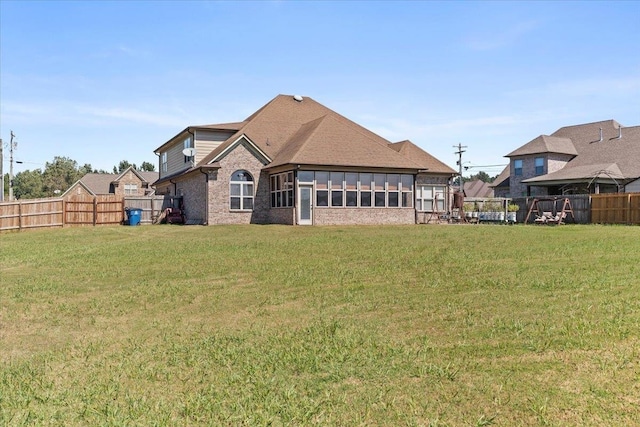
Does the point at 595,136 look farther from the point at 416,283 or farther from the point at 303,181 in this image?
the point at 416,283

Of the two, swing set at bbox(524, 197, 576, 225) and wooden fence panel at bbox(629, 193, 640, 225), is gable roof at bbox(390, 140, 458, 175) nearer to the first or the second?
swing set at bbox(524, 197, 576, 225)

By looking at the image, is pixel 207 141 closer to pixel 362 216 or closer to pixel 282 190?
pixel 282 190

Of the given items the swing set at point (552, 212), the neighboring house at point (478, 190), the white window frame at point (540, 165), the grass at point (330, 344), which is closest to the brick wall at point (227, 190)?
the swing set at point (552, 212)

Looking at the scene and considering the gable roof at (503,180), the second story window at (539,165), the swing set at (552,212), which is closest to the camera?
the swing set at (552,212)

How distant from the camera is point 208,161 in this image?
29734 mm

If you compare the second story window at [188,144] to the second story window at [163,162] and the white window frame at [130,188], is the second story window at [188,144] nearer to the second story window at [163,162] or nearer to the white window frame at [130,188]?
the second story window at [163,162]

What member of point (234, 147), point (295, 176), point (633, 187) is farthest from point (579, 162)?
point (234, 147)

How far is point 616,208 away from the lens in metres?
28.6

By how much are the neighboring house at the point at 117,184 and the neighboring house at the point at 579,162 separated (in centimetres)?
4346

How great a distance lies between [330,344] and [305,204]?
21.7 meters

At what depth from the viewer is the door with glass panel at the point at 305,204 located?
27.3 metres

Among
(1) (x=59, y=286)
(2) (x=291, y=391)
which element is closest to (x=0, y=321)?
(1) (x=59, y=286)

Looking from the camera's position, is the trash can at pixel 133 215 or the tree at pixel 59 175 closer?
the trash can at pixel 133 215

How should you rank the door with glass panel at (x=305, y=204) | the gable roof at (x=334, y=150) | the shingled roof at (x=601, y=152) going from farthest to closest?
the shingled roof at (x=601, y=152) < the gable roof at (x=334, y=150) < the door with glass panel at (x=305, y=204)
